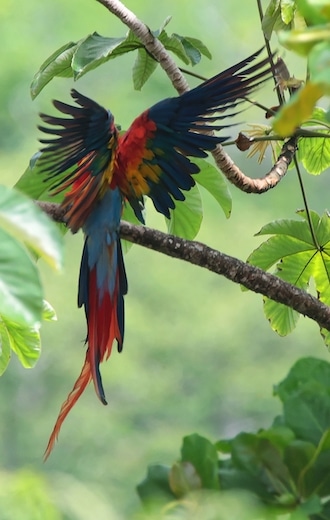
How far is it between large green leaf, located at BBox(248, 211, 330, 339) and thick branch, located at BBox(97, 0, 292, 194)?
0.06 m

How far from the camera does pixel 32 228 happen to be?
0.25 meters

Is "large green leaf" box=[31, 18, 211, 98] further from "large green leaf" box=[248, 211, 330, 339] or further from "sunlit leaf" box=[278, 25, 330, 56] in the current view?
"sunlit leaf" box=[278, 25, 330, 56]

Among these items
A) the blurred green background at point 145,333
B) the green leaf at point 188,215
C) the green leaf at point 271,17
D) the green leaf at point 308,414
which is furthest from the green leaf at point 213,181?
the blurred green background at point 145,333

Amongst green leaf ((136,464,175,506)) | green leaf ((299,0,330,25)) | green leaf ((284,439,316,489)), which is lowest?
green leaf ((136,464,175,506))

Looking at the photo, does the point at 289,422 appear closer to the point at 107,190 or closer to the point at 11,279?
the point at 11,279

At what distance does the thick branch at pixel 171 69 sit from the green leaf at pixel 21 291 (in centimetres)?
42

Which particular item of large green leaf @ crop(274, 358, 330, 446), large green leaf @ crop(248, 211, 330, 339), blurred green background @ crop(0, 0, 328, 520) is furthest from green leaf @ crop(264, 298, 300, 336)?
blurred green background @ crop(0, 0, 328, 520)

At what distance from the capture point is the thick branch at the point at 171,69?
64 centimetres

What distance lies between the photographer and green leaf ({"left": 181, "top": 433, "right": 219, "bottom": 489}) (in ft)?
1.21

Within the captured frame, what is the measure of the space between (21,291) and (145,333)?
418 cm

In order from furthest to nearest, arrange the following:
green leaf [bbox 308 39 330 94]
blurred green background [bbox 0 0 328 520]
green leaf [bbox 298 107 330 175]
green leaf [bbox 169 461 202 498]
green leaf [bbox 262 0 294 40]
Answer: blurred green background [bbox 0 0 328 520] → green leaf [bbox 298 107 330 175] → green leaf [bbox 262 0 294 40] → green leaf [bbox 169 461 202 498] → green leaf [bbox 308 39 330 94]

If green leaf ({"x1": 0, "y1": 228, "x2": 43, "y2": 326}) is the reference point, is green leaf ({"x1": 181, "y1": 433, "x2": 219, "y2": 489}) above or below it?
below

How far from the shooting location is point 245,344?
14.9ft

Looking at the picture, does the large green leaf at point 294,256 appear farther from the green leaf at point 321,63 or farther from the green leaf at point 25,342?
the green leaf at point 321,63
